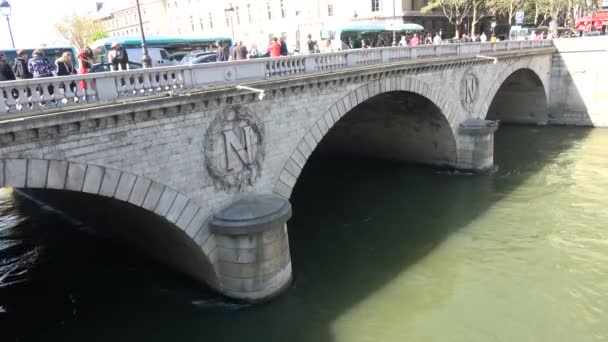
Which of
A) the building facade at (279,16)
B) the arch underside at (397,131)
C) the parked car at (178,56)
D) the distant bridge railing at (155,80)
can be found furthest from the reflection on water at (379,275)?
the building facade at (279,16)

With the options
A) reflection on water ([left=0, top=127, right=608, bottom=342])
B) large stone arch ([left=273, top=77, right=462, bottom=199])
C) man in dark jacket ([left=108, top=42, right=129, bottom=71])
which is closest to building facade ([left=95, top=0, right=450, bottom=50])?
large stone arch ([left=273, top=77, right=462, bottom=199])

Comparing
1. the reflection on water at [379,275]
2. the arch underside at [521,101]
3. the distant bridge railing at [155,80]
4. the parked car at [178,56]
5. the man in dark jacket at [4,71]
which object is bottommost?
the reflection on water at [379,275]

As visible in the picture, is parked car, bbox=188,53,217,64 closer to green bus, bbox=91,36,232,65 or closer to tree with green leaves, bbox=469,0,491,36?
green bus, bbox=91,36,232,65

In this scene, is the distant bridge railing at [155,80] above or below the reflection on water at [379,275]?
above

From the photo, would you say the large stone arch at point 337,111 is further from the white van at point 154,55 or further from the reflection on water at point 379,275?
the white van at point 154,55

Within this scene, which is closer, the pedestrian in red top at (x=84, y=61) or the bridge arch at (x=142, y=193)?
the bridge arch at (x=142, y=193)

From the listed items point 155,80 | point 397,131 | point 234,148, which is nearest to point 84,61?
point 155,80

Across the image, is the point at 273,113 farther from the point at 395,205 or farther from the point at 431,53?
the point at 431,53

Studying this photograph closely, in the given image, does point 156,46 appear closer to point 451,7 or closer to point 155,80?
point 155,80

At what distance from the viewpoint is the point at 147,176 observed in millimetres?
9719

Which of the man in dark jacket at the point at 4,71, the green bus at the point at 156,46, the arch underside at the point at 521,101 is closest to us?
the man in dark jacket at the point at 4,71

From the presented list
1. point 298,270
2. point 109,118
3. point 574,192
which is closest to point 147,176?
point 109,118

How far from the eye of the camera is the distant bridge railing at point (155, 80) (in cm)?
812

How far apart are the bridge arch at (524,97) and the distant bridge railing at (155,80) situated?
715 inches
